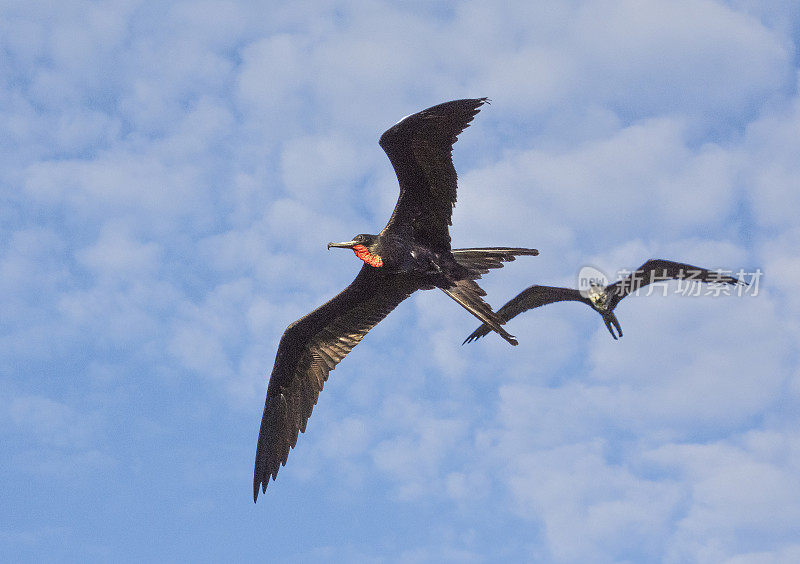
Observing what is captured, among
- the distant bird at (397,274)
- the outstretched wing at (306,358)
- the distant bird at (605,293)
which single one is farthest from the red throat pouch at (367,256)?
the distant bird at (605,293)

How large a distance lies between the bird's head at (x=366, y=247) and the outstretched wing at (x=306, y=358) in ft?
3.29

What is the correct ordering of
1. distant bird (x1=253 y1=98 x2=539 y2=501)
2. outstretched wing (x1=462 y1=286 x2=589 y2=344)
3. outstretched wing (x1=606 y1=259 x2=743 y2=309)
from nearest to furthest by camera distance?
distant bird (x1=253 y1=98 x2=539 y2=501), outstretched wing (x1=606 y1=259 x2=743 y2=309), outstretched wing (x1=462 y1=286 x2=589 y2=344)

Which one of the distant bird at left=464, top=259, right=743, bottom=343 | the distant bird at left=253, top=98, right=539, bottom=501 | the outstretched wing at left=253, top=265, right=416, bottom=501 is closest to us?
the distant bird at left=253, top=98, right=539, bottom=501

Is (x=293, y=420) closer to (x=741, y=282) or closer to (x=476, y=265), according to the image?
(x=476, y=265)

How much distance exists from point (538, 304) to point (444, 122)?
591cm

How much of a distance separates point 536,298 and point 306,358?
4.35 m

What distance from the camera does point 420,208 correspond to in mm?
9039

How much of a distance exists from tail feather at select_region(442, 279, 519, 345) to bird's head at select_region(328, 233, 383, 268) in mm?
757

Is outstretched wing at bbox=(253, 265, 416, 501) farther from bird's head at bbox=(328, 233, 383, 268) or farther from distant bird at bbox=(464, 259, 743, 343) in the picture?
distant bird at bbox=(464, 259, 743, 343)

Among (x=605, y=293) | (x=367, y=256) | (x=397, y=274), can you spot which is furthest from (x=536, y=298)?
(x=367, y=256)

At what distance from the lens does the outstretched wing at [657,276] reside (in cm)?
1169

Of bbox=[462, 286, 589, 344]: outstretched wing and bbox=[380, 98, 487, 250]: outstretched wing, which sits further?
bbox=[462, 286, 589, 344]: outstretched wing

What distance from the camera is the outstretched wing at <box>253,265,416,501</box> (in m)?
10.3

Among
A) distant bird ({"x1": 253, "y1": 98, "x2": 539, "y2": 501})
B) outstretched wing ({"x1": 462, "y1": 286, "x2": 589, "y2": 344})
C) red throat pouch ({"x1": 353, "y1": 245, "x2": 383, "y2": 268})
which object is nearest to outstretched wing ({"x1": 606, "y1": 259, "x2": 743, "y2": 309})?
outstretched wing ({"x1": 462, "y1": 286, "x2": 589, "y2": 344})
